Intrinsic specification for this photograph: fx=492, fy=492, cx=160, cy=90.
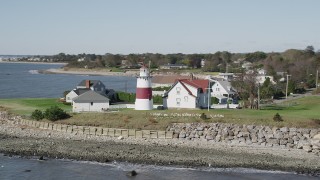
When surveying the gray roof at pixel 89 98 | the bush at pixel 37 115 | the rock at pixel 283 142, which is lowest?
the rock at pixel 283 142

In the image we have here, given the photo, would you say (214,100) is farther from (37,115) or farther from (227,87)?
(37,115)

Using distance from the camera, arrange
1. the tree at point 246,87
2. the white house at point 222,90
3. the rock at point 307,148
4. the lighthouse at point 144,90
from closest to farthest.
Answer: the rock at point 307,148, the lighthouse at point 144,90, the tree at point 246,87, the white house at point 222,90

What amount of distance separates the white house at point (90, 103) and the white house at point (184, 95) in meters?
7.47

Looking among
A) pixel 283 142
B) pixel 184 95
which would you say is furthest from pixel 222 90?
pixel 283 142

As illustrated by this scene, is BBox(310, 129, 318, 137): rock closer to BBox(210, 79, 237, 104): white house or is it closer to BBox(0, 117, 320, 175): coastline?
BBox(0, 117, 320, 175): coastline

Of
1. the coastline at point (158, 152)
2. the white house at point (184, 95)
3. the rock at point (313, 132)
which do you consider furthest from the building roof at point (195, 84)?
the rock at point (313, 132)

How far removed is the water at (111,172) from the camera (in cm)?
3391

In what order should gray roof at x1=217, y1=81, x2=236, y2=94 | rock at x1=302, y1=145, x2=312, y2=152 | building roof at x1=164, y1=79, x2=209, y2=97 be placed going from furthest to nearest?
gray roof at x1=217, y1=81, x2=236, y2=94 < building roof at x1=164, y1=79, x2=209, y2=97 < rock at x1=302, y1=145, x2=312, y2=152

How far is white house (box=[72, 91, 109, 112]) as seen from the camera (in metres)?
58.6

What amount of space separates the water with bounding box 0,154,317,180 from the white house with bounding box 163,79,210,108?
2188 cm

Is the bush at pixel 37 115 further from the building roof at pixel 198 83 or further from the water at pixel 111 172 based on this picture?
the building roof at pixel 198 83

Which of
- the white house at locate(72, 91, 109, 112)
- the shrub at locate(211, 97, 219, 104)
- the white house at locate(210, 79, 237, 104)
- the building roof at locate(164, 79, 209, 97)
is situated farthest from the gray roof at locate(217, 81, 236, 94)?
the white house at locate(72, 91, 109, 112)

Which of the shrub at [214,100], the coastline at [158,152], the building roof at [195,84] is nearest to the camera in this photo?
the coastline at [158,152]

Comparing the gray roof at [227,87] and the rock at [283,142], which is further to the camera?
the gray roof at [227,87]
